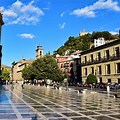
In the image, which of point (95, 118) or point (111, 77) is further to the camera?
point (111, 77)

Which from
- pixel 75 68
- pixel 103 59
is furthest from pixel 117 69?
pixel 75 68

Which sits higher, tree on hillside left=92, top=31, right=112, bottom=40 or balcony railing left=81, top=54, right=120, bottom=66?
tree on hillside left=92, top=31, right=112, bottom=40

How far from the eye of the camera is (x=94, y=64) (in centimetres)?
6994

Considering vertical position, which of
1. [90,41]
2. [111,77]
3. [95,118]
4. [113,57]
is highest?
[90,41]

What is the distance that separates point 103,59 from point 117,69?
6.83 meters

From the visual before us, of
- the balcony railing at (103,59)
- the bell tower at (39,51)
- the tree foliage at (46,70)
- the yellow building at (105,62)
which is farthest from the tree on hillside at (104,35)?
the bell tower at (39,51)

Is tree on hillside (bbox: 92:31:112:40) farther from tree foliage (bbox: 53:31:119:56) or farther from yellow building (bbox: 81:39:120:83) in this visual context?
yellow building (bbox: 81:39:120:83)

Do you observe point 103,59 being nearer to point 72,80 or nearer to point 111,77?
point 111,77

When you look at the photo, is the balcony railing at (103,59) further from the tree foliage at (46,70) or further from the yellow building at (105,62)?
the tree foliage at (46,70)

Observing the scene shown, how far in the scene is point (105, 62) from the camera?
64000mm

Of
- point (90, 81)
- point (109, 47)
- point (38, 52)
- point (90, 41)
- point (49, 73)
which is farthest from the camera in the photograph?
point (38, 52)

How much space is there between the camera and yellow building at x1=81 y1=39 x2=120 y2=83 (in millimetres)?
59069

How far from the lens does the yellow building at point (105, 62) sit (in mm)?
59069

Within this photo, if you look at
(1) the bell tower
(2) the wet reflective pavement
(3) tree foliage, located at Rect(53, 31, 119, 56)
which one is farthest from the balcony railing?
(1) the bell tower
